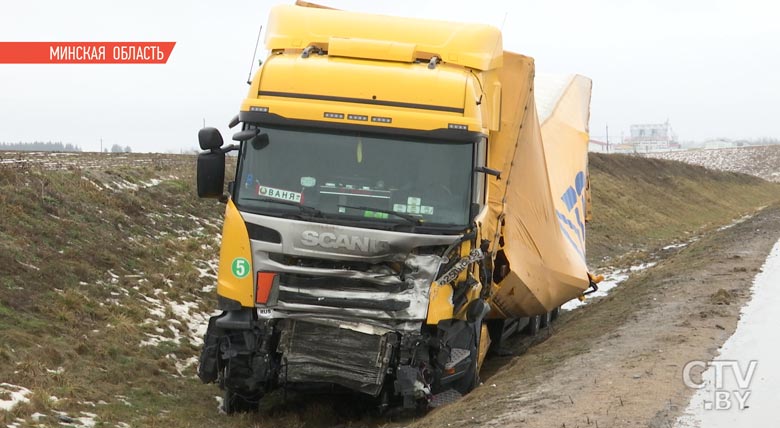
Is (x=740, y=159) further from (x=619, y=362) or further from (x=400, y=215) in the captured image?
(x=400, y=215)

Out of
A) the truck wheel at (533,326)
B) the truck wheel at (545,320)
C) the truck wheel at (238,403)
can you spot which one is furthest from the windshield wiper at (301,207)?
the truck wheel at (545,320)

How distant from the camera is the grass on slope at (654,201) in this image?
37.7 meters

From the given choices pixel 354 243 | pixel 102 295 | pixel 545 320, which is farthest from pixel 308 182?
pixel 545 320

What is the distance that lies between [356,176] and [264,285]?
4.32 feet

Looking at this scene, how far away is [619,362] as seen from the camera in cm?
945

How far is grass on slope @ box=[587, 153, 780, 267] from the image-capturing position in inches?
1484

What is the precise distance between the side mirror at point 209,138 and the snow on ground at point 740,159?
4366 inches

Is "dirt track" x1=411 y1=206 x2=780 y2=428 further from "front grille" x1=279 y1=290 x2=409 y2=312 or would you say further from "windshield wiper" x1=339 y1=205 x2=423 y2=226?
"windshield wiper" x1=339 y1=205 x2=423 y2=226

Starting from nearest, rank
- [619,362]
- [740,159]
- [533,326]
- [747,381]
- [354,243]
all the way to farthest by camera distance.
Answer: [747,381] < [354,243] < [619,362] < [533,326] < [740,159]

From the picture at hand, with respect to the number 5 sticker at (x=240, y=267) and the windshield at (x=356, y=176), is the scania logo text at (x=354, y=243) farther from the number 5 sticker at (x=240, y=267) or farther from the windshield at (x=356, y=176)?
the number 5 sticker at (x=240, y=267)

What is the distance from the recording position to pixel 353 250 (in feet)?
28.2

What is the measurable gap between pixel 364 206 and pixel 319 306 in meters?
1.00

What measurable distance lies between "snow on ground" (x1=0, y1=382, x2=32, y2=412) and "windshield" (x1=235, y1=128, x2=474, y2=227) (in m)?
2.76

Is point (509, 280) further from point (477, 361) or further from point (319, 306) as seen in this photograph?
point (319, 306)
